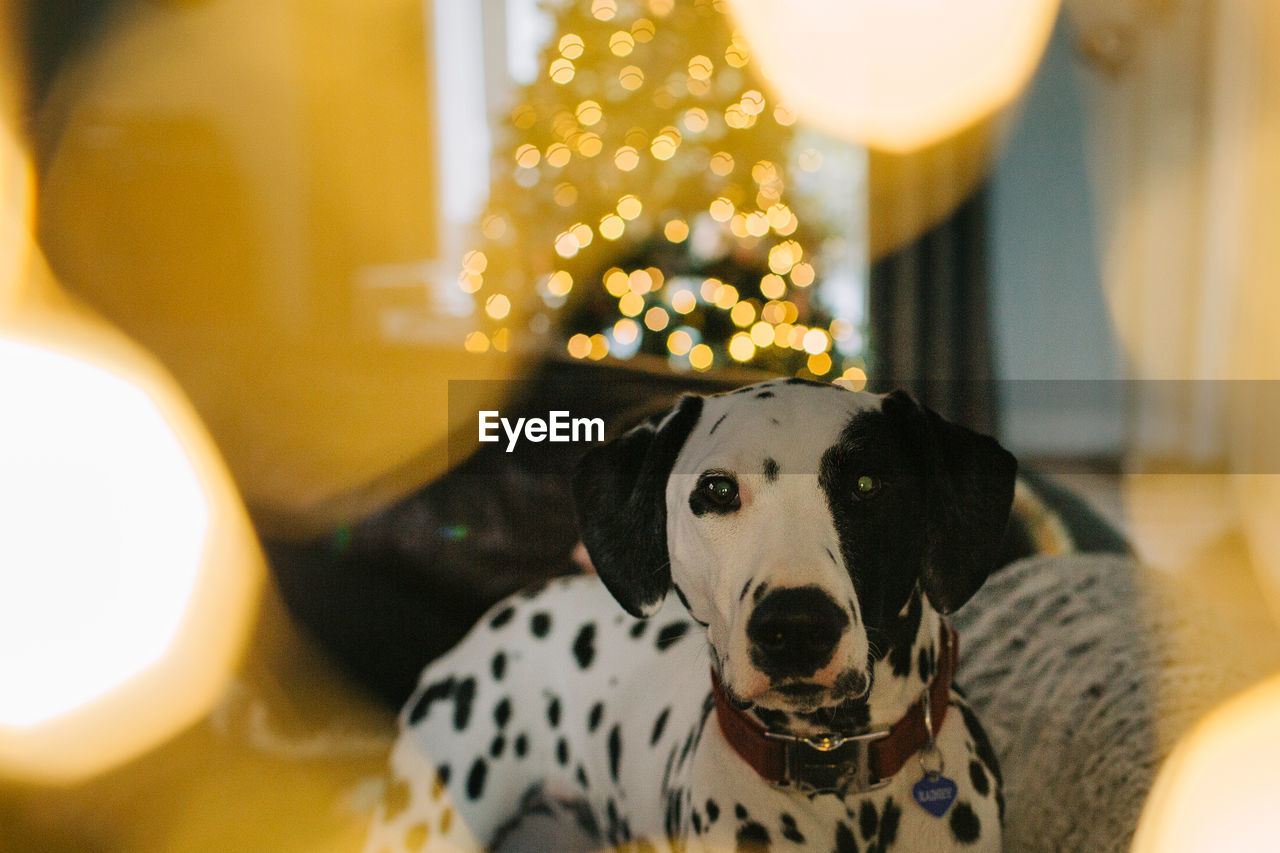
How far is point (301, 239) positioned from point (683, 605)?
135 cm

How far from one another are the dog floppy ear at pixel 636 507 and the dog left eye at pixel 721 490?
0.17 feet

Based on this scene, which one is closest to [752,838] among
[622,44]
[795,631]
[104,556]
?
[795,631]

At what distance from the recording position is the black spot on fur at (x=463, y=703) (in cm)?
104

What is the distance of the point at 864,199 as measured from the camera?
46.5 inches

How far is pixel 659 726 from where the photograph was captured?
0.92 metres

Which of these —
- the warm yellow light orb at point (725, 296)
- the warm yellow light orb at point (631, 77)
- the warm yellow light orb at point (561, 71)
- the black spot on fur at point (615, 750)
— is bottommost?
the black spot on fur at point (615, 750)

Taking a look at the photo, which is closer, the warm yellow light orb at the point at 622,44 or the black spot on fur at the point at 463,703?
the black spot on fur at the point at 463,703

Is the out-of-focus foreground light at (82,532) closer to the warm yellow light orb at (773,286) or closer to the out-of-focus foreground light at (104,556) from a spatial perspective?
the out-of-focus foreground light at (104,556)

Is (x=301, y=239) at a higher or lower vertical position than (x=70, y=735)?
higher

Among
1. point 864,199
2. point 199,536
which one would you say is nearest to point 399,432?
point 199,536

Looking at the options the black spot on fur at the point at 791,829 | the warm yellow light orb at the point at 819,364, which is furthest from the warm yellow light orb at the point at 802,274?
the black spot on fur at the point at 791,829

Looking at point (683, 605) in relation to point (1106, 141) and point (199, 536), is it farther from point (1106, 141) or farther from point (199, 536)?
point (1106, 141)

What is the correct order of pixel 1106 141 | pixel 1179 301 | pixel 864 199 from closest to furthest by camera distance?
pixel 864 199
pixel 1179 301
pixel 1106 141

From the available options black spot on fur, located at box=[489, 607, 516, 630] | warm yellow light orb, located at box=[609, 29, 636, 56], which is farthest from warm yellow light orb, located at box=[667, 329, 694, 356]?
black spot on fur, located at box=[489, 607, 516, 630]
